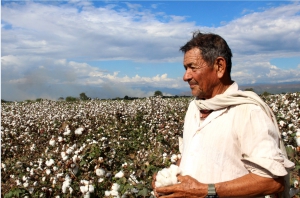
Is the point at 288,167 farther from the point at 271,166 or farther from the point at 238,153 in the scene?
the point at 238,153

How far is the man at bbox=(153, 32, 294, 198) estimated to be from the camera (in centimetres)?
214

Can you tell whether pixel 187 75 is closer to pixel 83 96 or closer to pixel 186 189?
pixel 186 189

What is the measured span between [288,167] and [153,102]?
14095 millimetres

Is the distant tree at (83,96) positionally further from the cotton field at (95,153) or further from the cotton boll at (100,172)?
the cotton boll at (100,172)

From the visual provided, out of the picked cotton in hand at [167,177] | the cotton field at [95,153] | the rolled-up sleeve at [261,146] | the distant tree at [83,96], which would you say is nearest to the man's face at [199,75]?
the rolled-up sleeve at [261,146]

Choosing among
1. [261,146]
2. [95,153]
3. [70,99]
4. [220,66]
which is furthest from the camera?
[70,99]

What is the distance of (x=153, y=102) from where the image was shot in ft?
53.3

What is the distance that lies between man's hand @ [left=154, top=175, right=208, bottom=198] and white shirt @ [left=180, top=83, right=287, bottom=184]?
221 millimetres

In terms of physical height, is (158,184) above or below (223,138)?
below

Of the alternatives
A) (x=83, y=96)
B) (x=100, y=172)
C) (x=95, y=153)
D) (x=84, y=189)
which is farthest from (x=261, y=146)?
(x=83, y=96)

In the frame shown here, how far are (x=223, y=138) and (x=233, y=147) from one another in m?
0.08

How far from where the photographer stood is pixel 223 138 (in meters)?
2.32

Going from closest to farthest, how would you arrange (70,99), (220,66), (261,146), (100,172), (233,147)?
(261,146) → (233,147) → (220,66) → (100,172) → (70,99)

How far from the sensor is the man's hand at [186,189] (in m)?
2.16
